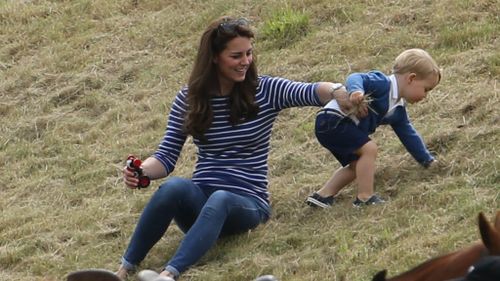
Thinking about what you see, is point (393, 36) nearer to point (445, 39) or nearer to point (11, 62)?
point (445, 39)

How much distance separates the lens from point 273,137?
8.50m

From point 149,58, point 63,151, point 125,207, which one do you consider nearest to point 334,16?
point 149,58

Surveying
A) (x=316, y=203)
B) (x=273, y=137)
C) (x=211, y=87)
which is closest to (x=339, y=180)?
(x=316, y=203)

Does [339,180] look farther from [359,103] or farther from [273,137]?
[273,137]

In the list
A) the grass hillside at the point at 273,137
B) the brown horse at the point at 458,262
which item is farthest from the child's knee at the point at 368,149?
the brown horse at the point at 458,262

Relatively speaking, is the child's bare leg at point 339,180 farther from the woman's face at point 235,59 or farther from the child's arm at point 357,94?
the woman's face at point 235,59

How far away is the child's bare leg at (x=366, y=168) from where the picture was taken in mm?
6797

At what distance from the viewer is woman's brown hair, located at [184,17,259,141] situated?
668cm

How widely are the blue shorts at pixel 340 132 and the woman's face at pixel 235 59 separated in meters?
0.50

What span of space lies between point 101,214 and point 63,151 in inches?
62.3

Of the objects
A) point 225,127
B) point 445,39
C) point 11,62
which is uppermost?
point 225,127

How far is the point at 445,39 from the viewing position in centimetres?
912

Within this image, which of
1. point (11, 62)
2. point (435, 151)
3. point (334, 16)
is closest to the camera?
point (435, 151)

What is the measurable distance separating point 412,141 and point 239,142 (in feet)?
3.24
